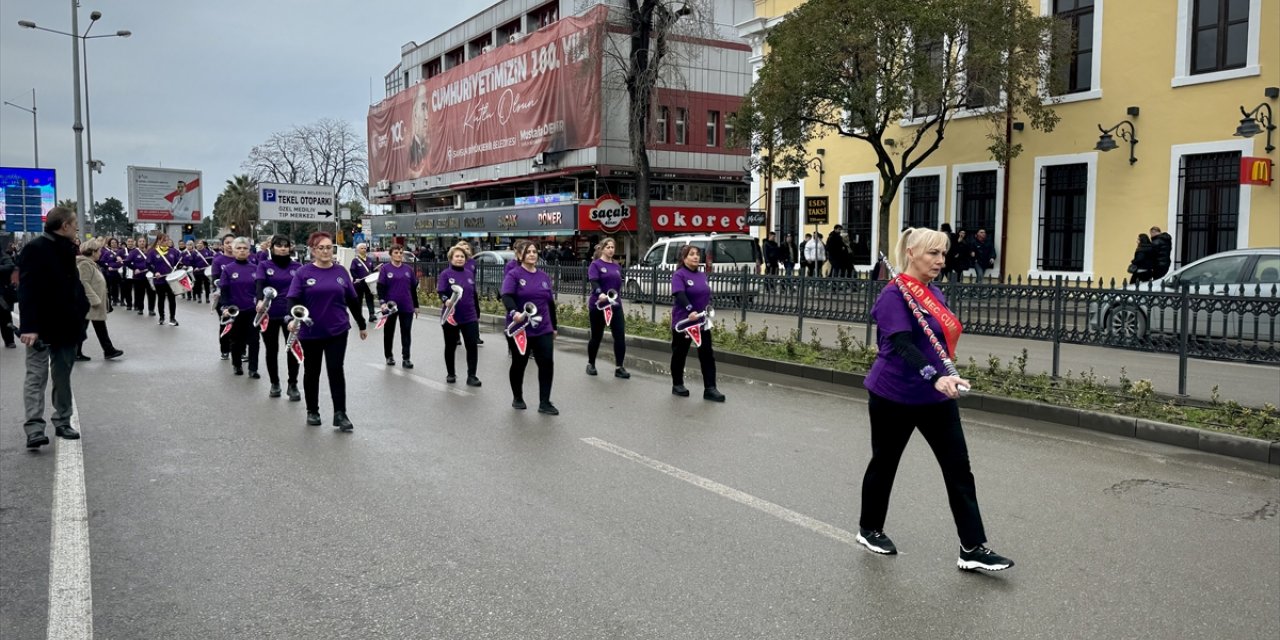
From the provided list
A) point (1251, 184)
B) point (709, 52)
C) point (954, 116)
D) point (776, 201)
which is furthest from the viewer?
point (709, 52)

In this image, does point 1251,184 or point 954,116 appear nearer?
point 1251,184

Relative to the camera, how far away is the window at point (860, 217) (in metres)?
26.8

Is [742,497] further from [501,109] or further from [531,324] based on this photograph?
[501,109]

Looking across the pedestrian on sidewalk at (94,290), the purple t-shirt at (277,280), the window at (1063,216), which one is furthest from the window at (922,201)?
the pedestrian on sidewalk at (94,290)

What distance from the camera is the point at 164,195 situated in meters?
49.6

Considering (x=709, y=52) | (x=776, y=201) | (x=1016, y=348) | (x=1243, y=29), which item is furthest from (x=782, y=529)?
(x=709, y=52)

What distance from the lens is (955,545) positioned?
5129mm

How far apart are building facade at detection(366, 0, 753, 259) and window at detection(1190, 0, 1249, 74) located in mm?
20139

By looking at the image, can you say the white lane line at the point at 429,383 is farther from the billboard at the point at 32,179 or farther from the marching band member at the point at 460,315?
the billboard at the point at 32,179

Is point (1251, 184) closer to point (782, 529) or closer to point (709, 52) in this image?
point (782, 529)

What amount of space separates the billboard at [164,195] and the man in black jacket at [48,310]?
45874 mm

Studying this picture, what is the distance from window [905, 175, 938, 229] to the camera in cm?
2498

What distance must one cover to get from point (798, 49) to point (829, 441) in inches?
561

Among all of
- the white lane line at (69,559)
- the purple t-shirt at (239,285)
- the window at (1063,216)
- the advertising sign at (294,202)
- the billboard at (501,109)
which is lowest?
the white lane line at (69,559)
